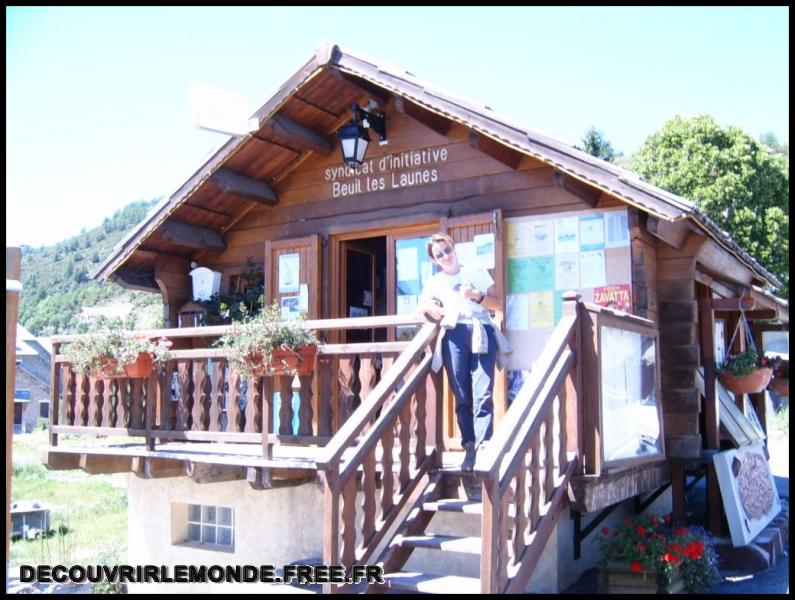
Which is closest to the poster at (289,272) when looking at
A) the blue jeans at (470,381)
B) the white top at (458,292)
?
the white top at (458,292)

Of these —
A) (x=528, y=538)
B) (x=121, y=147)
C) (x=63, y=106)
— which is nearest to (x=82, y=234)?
(x=121, y=147)

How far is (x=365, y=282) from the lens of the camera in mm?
10617

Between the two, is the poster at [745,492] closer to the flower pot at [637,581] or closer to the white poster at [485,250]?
the flower pot at [637,581]

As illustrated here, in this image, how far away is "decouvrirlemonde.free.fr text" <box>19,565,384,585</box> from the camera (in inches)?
216

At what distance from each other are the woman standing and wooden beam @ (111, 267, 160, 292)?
5.21m

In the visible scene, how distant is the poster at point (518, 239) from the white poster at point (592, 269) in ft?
1.91

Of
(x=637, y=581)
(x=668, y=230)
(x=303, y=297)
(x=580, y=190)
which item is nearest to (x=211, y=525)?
(x=303, y=297)

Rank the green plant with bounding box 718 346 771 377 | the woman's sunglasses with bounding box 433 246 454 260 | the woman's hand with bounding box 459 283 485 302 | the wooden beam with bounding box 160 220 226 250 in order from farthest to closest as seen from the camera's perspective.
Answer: the wooden beam with bounding box 160 220 226 250
the green plant with bounding box 718 346 771 377
the woman's sunglasses with bounding box 433 246 454 260
the woman's hand with bounding box 459 283 485 302

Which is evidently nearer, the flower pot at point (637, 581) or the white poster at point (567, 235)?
the flower pot at point (637, 581)

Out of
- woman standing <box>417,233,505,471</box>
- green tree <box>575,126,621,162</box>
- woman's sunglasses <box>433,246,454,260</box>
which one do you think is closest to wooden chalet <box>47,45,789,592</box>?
woman standing <box>417,233,505,471</box>

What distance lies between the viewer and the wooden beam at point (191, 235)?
976 cm

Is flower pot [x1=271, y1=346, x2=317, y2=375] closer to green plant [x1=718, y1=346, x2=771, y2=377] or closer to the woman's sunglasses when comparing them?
the woman's sunglasses

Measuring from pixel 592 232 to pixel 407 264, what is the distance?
6.71 ft

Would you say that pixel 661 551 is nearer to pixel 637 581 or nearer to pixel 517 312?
pixel 637 581
